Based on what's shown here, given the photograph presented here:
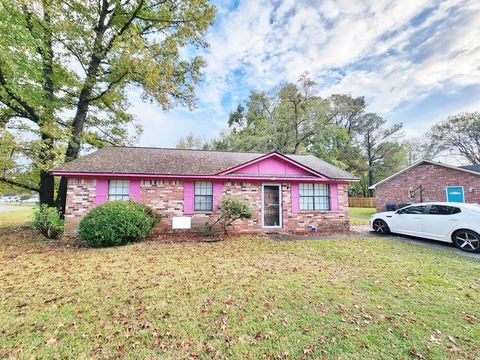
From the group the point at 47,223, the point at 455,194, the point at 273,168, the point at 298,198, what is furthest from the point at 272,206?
the point at 455,194

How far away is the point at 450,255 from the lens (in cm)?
651

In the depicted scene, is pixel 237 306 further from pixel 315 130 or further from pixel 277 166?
pixel 315 130

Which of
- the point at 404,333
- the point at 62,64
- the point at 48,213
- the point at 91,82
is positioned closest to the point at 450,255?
the point at 404,333

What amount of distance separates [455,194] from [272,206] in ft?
44.8

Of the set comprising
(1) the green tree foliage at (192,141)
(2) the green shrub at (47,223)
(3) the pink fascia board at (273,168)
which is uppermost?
(1) the green tree foliage at (192,141)

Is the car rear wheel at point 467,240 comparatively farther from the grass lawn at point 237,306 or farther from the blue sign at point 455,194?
the blue sign at point 455,194

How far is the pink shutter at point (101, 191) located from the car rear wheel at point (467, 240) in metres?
13.6

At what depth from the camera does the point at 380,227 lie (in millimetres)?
9805

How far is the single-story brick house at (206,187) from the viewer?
8.95 m

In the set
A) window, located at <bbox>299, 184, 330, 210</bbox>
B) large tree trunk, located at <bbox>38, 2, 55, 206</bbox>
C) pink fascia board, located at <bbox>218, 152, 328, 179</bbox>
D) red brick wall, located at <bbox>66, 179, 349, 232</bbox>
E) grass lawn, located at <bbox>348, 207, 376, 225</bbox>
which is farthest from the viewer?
grass lawn, located at <bbox>348, 207, 376, 225</bbox>

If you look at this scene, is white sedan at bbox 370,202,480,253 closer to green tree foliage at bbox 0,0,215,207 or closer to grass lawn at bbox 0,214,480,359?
grass lawn at bbox 0,214,480,359

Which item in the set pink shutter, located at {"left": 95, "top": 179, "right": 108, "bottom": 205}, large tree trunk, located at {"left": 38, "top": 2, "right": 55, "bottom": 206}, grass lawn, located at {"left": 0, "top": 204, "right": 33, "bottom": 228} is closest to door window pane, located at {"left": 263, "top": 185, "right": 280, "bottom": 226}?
pink shutter, located at {"left": 95, "top": 179, "right": 108, "bottom": 205}

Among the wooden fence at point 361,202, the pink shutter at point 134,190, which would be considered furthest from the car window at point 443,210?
the wooden fence at point 361,202

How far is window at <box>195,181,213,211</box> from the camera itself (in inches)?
388
